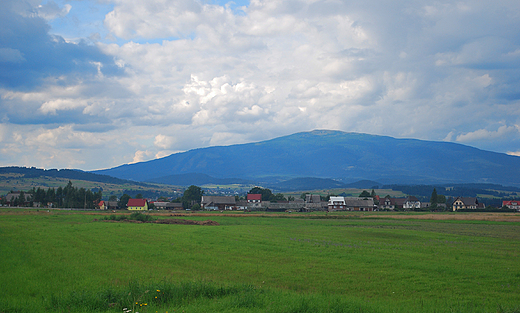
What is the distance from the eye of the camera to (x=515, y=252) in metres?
28.3

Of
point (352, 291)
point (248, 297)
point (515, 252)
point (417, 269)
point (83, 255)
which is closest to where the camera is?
point (248, 297)

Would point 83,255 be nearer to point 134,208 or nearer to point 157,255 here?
point 157,255

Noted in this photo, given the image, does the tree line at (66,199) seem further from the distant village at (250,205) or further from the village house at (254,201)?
the village house at (254,201)

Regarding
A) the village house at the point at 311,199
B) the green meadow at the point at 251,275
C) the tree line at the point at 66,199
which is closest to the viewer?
the green meadow at the point at 251,275

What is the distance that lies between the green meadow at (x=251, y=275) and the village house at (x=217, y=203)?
88997 mm

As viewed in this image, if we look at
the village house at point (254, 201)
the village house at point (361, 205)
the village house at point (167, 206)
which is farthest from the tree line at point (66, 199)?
the village house at point (361, 205)

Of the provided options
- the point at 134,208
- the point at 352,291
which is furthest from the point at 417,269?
the point at 134,208

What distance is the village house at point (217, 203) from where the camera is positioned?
123 meters

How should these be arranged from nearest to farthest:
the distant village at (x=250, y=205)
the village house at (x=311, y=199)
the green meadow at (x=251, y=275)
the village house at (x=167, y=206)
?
1. the green meadow at (x=251, y=275)
2. the distant village at (x=250, y=205)
3. the village house at (x=167, y=206)
4. the village house at (x=311, y=199)

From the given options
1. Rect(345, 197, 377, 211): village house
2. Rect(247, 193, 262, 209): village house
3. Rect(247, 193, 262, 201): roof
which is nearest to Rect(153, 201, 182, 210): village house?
Rect(247, 193, 262, 209): village house

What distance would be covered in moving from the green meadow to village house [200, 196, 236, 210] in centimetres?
8900

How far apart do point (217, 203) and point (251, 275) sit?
105 meters

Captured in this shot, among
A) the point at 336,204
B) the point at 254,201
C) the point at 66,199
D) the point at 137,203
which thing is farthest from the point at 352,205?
the point at 66,199

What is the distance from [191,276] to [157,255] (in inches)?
278
